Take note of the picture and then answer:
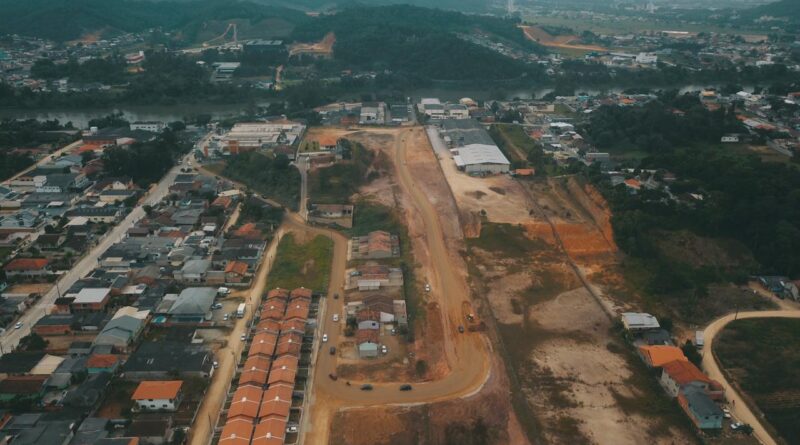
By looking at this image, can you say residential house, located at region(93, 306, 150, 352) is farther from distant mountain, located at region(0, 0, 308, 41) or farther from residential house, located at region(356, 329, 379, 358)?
distant mountain, located at region(0, 0, 308, 41)

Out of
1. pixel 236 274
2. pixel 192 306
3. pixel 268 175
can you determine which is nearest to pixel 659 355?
pixel 236 274

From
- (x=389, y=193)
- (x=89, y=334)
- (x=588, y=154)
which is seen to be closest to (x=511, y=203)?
(x=389, y=193)

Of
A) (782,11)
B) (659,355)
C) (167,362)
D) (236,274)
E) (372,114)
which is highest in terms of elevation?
(782,11)

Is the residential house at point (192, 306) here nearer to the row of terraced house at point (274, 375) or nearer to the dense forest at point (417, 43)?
the row of terraced house at point (274, 375)

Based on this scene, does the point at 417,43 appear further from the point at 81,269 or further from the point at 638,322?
the point at 638,322

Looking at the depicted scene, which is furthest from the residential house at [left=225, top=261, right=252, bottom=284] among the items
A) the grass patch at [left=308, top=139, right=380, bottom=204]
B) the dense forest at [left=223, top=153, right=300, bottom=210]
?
the grass patch at [left=308, top=139, right=380, bottom=204]

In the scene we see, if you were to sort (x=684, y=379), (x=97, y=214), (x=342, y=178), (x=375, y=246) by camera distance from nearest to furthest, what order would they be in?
(x=684, y=379) < (x=375, y=246) < (x=97, y=214) < (x=342, y=178)

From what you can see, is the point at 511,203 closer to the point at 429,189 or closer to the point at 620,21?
the point at 429,189
